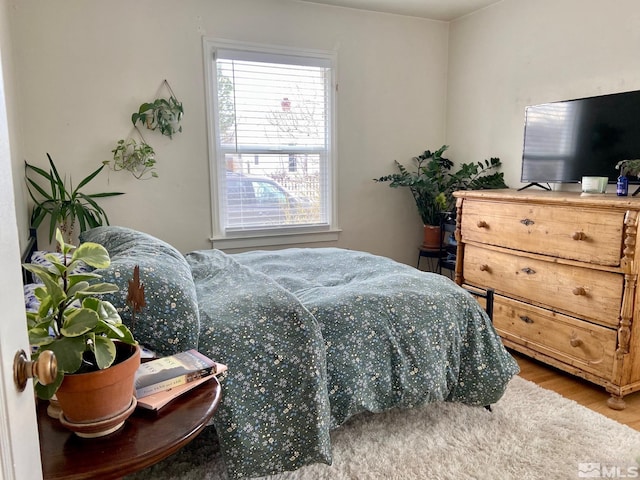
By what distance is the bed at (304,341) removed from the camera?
144 centimetres

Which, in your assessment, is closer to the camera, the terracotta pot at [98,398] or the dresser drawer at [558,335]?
the terracotta pot at [98,398]

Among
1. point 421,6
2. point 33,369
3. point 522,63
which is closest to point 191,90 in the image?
point 421,6

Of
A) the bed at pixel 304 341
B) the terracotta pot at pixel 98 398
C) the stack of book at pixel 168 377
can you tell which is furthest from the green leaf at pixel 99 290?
the bed at pixel 304 341

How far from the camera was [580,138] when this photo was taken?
2.83m

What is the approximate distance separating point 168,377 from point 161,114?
2.48m

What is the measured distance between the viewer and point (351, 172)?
386cm

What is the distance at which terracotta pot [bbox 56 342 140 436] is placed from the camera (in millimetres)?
842

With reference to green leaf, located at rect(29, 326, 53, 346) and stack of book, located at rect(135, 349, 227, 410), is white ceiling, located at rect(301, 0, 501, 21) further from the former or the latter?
green leaf, located at rect(29, 326, 53, 346)

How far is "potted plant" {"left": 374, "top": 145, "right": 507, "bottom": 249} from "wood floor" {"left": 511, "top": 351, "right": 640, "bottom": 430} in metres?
1.44

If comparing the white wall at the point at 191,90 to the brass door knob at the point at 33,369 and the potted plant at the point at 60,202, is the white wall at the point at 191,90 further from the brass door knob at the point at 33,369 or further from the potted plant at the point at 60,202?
the brass door knob at the point at 33,369

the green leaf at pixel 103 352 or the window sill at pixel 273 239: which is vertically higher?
the green leaf at pixel 103 352

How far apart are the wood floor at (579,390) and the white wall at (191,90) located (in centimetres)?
176

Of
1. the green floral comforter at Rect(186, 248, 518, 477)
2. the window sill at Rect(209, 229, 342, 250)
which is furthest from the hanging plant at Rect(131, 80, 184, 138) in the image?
the green floral comforter at Rect(186, 248, 518, 477)

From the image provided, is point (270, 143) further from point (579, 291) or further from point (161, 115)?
point (579, 291)
